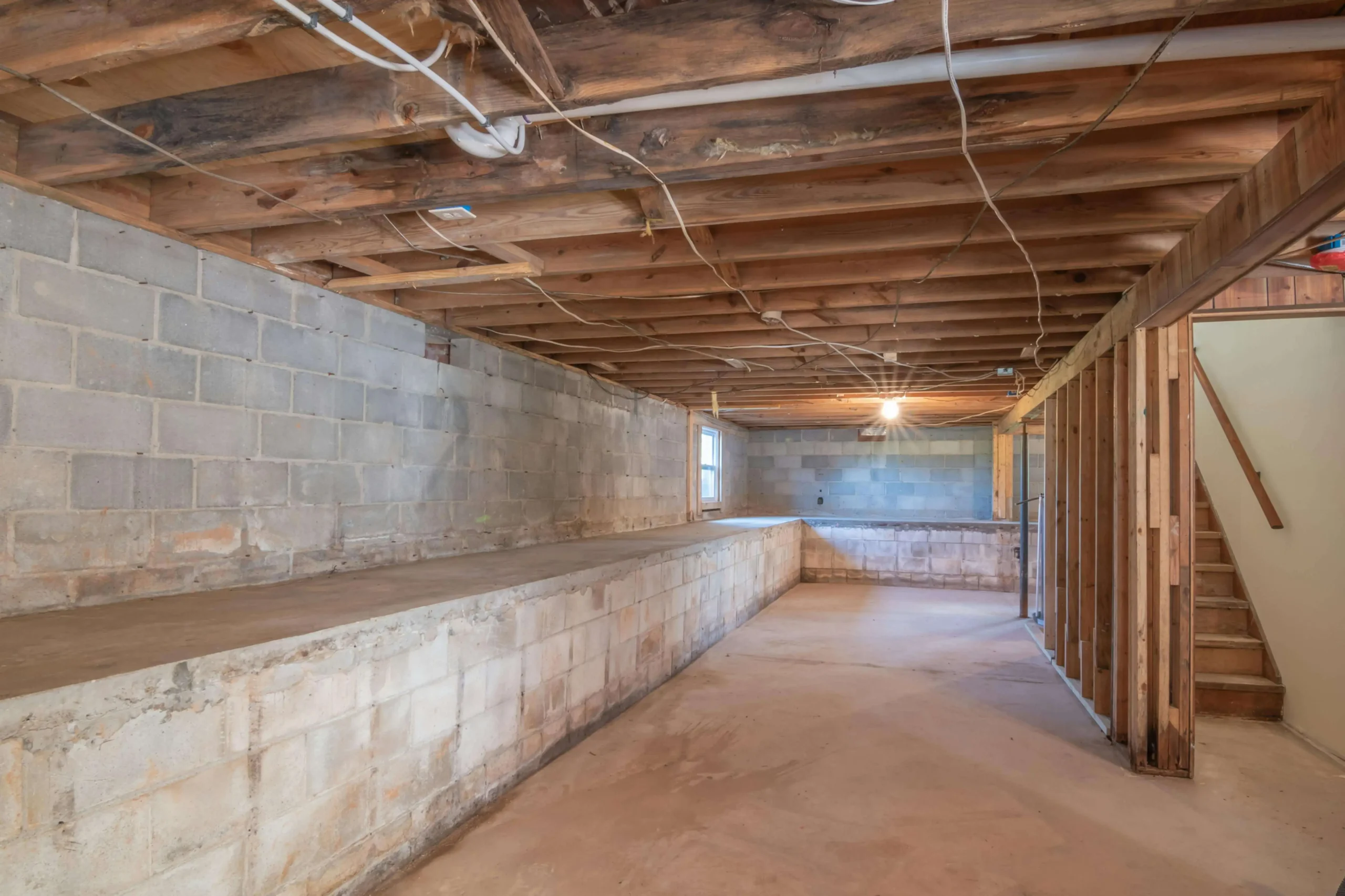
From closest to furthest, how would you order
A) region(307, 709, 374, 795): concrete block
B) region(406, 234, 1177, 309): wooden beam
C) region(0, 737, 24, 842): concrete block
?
region(0, 737, 24, 842): concrete block < region(307, 709, 374, 795): concrete block < region(406, 234, 1177, 309): wooden beam

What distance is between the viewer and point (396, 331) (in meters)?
3.77

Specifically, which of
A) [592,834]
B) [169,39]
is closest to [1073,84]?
[169,39]

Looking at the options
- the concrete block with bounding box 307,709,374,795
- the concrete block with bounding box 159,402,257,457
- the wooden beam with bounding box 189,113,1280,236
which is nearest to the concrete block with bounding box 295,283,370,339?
the concrete block with bounding box 159,402,257,457

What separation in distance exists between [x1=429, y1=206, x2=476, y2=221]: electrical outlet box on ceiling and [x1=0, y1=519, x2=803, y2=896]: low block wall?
132 cm

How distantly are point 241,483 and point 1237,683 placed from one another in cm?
493

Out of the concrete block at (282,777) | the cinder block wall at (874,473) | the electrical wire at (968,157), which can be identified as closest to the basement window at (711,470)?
the cinder block wall at (874,473)

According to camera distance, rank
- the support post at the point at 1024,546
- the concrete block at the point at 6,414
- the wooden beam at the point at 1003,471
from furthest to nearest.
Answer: the wooden beam at the point at 1003,471
the support post at the point at 1024,546
the concrete block at the point at 6,414

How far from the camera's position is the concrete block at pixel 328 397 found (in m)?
3.16

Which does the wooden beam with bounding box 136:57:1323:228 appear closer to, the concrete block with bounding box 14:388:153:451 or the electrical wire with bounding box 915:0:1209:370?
the electrical wire with bounding box 915:0:1209:370

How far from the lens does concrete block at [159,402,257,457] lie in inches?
103

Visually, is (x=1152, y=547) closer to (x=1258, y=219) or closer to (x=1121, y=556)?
(x=1121, y=556)

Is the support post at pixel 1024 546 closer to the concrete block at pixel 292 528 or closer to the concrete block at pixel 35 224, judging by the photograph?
the concrete block at pixel 292 528

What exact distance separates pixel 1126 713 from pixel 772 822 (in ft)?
6.37

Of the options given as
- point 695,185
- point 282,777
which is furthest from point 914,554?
point 282,777
